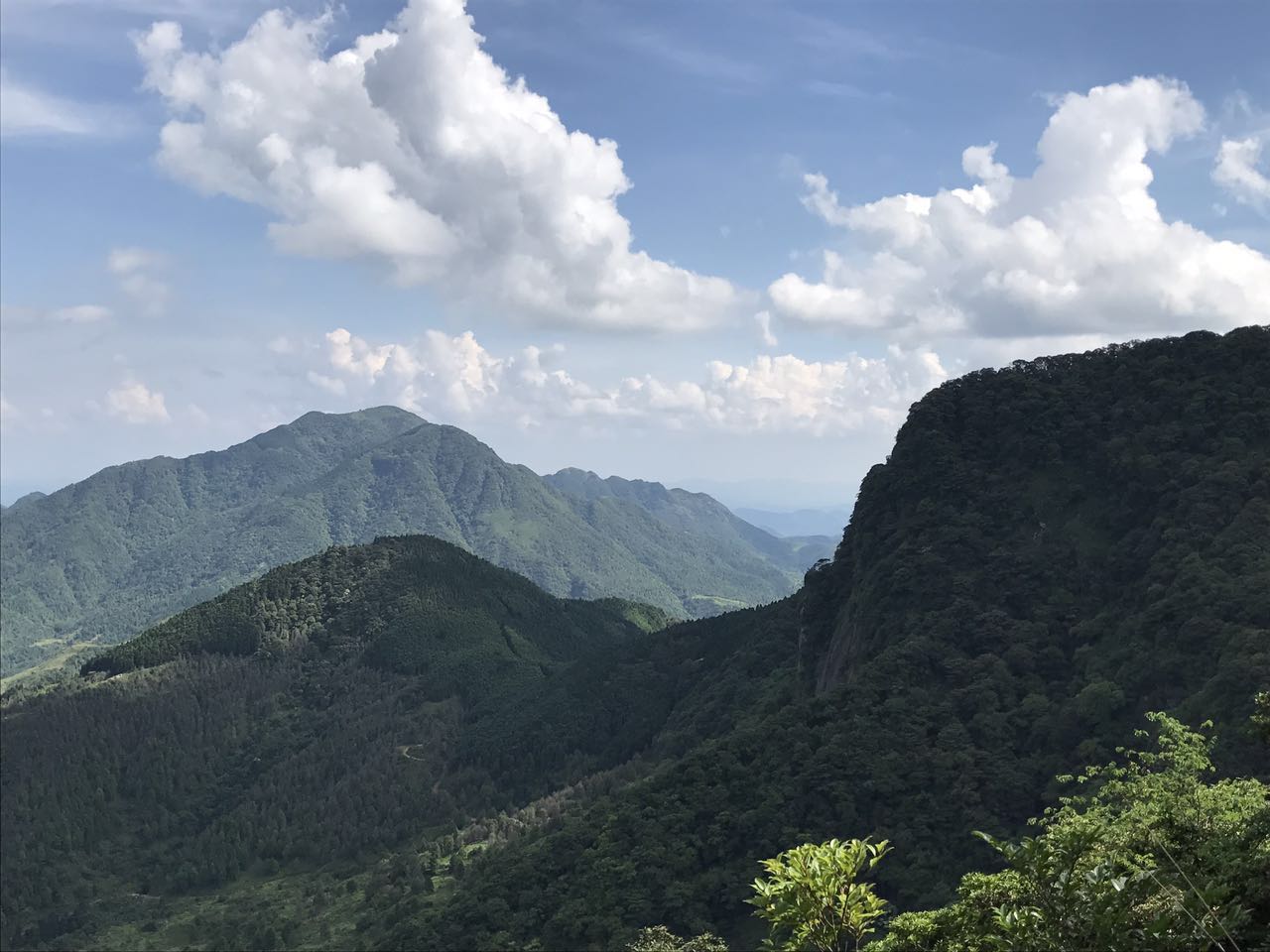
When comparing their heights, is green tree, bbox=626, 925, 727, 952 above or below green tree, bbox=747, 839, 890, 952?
below

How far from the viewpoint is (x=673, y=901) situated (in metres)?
86.7

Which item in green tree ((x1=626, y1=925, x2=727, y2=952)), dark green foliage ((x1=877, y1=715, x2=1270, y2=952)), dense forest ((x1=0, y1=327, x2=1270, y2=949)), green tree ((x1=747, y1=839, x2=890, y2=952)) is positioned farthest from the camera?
dense forest ((x1=0, y1=327, x2=1270, y2=949))

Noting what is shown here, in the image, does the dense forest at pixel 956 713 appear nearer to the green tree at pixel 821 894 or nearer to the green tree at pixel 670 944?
the green tree at pixel 821 894

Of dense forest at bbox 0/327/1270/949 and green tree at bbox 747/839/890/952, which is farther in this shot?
dense forest at bbox 0/327/1270/949

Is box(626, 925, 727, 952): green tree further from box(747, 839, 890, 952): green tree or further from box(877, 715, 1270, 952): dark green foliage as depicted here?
box(747, 839, 890, 952): green tree

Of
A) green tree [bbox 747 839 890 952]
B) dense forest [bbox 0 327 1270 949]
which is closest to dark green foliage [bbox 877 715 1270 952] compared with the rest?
dense forest [bbox 0 327 1270 949]

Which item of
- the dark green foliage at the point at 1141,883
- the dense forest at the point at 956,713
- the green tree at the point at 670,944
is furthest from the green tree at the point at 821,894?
the green tree at the point at 670,944

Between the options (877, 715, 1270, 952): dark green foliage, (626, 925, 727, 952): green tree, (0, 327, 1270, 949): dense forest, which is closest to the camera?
(877, 715, 1270, 952): dark green foliage

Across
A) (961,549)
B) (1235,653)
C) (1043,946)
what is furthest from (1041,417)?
(1043,946)

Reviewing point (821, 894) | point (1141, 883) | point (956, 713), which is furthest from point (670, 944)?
point (1141, 883)

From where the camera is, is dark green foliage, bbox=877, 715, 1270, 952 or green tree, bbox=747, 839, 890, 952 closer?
dark green foliage, bbox=877, 715, 1270, 952

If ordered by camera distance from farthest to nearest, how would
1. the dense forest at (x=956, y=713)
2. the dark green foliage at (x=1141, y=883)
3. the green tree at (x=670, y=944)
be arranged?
the dense forest at (x=956, y=713)
the green tree at (x=670, y=944)
the dark green foliage at (x=1141, y=883)

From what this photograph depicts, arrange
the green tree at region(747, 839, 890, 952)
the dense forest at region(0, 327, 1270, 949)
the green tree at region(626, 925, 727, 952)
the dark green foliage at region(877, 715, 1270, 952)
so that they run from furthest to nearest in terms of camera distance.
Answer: the dense forest at region(0, 327, 1270, 949), the green tree at region(626, 925, 727, 952), the green tree at region(747, 839, 890, 952), the dark green foliage at region(877, 715, 1270, 952)

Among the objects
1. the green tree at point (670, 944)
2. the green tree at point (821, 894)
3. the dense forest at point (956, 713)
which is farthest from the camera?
the dense forest at point (956, 713)
